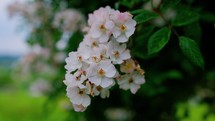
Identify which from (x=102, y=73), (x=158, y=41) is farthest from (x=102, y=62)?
(x=158, y=41)

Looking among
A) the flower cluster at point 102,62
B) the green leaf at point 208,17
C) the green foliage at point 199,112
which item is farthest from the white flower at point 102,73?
the green foliage at point 199,112

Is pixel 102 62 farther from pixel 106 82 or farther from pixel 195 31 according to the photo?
pixel 195 31

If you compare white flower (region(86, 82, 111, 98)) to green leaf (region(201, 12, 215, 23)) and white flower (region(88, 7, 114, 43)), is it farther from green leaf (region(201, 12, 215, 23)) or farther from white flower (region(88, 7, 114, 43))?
green leaf (region(201, 12, 215, 23))

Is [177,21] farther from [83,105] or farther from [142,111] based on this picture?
[142,111]

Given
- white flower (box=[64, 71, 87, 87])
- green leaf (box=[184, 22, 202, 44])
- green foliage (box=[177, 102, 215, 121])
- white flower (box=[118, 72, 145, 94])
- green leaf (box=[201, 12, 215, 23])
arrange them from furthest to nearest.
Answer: green foliage (box=[177, 102, 215, 121]) < green leaf (box=[201, 12, 215, 23]) < green leaf (box=[184, 22, 202, 44]) < white flower (box=[118, 72, 145, 94]) < white flower (box=[64, 71, 87, 87])

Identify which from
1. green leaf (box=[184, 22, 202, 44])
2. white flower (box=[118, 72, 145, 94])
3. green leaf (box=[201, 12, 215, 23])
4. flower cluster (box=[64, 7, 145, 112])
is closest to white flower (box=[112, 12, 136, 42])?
flower cluster (box=[64, 7, 145, 112])

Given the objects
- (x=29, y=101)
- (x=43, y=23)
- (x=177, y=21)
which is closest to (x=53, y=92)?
(x=43, y=23)
